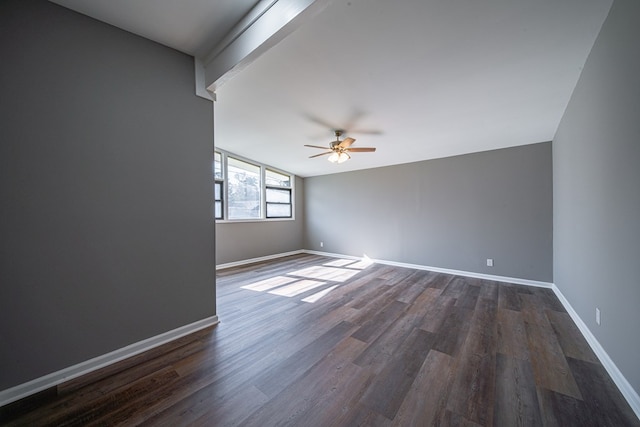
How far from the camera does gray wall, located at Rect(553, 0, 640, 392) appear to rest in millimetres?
1403

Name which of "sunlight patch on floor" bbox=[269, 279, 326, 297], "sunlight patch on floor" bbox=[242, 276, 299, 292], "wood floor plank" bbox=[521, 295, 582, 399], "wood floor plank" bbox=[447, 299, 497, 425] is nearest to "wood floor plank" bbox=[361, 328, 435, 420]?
"wood floor plank" bbox=[447, 299, 497, 425]

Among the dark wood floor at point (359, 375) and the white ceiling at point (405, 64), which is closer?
the dark wood floor at point (359, 375)

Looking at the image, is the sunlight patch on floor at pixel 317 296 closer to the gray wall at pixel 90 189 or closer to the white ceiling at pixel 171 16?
the gray wall at pixel 90 189

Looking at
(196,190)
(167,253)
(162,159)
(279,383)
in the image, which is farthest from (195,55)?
(279,383)

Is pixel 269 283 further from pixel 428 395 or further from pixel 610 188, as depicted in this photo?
pixel 610 188

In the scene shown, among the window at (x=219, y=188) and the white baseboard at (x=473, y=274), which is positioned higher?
the window at (x=219, y=188)

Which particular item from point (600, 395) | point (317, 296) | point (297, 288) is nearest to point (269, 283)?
point (297, 288)

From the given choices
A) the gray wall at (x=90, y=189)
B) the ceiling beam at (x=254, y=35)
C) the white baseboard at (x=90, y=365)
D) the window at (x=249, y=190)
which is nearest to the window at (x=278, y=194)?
the window at (x=249, y=190)

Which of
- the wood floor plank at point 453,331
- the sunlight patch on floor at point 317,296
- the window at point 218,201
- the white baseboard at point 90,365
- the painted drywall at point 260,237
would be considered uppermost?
the window at point 218,201

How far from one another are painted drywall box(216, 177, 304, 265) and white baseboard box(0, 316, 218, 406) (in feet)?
9.64

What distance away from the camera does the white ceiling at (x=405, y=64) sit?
171 cm

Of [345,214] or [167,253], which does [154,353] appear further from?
[345,214]

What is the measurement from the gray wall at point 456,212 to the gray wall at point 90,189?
4130 mm

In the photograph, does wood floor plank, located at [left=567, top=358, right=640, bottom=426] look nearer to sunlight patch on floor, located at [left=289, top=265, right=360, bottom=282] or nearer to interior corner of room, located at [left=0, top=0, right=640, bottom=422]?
interior corner of room, located at [left=0, top=0, right=640, bottom=422]
